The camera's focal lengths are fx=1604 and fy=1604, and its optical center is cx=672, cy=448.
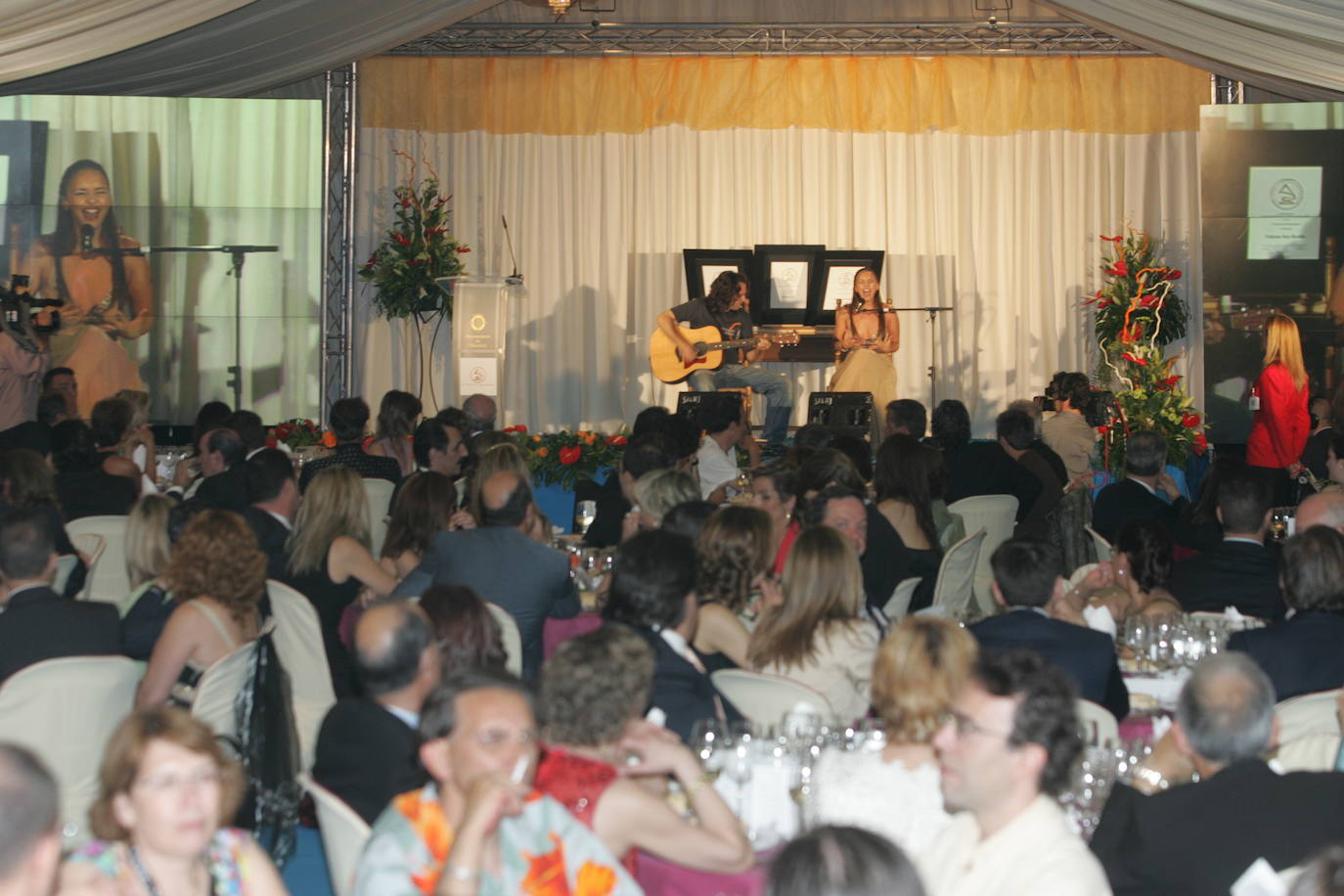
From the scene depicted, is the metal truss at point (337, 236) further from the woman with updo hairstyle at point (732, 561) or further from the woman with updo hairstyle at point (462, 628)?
the woman with updo hairstyle at point (462, 628)

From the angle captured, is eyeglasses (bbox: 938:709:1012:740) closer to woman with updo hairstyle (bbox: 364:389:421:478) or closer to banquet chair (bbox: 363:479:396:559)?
banquet chair (bbox: 363:479:396:559)

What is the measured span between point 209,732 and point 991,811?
1287mm

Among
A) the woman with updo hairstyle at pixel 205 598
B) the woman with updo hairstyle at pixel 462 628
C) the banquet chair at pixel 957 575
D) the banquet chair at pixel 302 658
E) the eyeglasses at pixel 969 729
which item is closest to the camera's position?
the eyeglasses at pixel 969 729

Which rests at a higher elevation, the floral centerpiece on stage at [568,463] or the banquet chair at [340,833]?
the floral centerpiece on stage at [568,463]

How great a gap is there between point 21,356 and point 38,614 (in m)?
5.74

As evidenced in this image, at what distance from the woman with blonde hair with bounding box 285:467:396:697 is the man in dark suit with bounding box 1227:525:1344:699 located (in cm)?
287

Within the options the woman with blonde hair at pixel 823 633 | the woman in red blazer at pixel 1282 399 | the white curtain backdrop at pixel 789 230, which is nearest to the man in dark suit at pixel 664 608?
the woman with blonde hair at pixel 823 633

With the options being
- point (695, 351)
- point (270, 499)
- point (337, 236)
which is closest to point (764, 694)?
point (270, 499)

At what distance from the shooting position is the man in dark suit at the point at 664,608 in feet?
12.6

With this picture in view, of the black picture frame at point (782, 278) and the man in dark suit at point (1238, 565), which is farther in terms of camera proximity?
the black picture frame at point (782, 278)

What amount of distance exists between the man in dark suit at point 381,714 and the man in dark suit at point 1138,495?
437 cm

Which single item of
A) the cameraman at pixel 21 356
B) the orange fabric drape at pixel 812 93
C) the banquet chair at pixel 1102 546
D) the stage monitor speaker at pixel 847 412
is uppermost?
the orange fabric drape at pixel 812 93

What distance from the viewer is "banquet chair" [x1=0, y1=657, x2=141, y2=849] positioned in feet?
13.4

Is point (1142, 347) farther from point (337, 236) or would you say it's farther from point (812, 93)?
point (337, 236)
